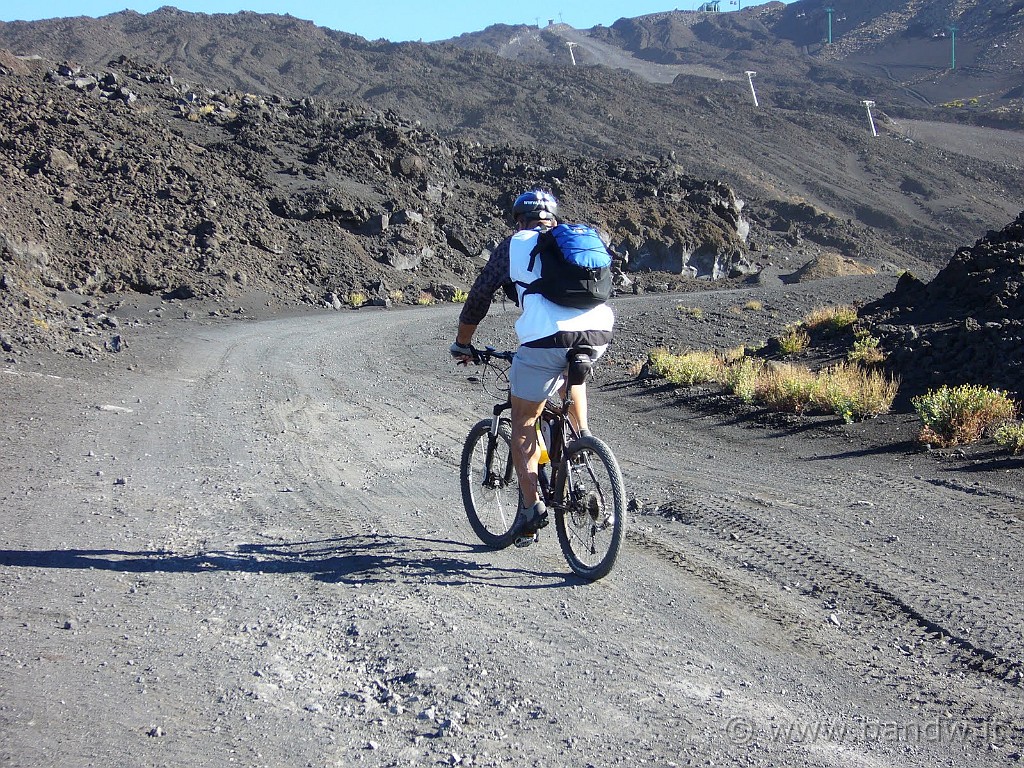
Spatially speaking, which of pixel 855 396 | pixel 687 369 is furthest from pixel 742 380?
pixel 855 396

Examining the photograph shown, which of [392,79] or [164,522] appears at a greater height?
[392,79]

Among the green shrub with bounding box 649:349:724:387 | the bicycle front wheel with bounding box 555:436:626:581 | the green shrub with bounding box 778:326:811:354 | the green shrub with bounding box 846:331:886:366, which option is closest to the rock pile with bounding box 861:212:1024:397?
the green shrub with bounding box 846:331:886:366

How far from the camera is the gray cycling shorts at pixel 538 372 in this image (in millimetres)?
4277

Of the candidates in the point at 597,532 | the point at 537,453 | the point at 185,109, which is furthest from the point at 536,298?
the point at 185,109

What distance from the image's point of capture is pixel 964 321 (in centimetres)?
1108

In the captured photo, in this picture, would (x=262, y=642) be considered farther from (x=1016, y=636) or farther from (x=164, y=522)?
(x=1016, y=636)

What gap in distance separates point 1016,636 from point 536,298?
2.49m

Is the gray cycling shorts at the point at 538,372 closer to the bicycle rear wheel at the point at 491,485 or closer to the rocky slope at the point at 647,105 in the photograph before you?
the bicycle rear wheel at the point at 491,485

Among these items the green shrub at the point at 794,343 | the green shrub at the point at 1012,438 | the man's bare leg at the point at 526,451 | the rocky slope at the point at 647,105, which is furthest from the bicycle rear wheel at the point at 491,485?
the rocky slope at the point at 647,105

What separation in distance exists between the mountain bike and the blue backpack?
1.06 feet

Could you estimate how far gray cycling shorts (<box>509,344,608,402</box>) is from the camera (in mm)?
4277

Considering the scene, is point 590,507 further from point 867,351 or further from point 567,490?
point 867,351

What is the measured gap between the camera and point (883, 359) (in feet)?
35.4

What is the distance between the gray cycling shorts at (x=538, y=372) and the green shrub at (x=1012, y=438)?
13.9 feet
